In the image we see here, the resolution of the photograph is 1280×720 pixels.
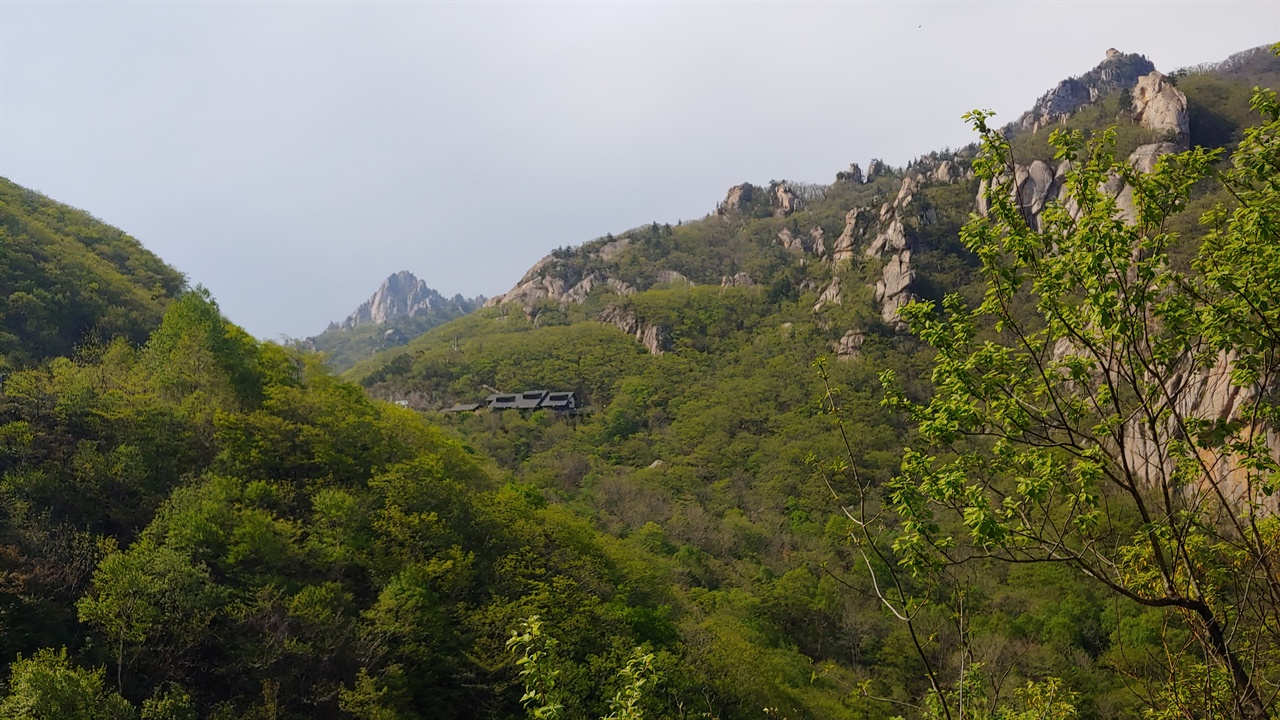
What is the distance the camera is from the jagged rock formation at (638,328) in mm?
78938

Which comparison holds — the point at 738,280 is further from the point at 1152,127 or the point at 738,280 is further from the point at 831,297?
the point at 1152,127

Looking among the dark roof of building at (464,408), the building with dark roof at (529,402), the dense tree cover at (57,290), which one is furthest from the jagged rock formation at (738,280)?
the dense tree cover at (57,290)

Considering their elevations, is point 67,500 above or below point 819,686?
above

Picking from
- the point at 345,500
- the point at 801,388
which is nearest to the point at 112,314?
the point at 345,500

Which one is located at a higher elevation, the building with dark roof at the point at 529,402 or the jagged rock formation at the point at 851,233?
the jagged rock formation at the point at 851,233

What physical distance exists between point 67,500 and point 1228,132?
309 ft

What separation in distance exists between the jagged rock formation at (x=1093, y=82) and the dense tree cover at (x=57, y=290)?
129 m

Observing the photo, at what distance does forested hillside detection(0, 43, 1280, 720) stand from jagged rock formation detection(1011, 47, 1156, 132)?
301 feet

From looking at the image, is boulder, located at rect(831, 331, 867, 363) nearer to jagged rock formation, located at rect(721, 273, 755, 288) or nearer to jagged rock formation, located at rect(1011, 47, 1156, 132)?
jagged rock formation, located at rect(721, 273, 755, 288)

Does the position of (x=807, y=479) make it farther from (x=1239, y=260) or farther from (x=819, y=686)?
(x=1239, y=260)

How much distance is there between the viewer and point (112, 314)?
3048cm

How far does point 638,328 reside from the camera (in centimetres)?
8256

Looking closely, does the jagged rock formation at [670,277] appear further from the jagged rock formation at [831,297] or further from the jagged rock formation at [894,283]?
the jagged rock formation at [894,283]

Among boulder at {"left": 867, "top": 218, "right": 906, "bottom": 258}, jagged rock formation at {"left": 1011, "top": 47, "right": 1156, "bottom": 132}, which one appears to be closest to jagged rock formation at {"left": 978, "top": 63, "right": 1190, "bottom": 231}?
boulder at {"left": 867, "top": 218, "right": 906, "bottom": 258}
